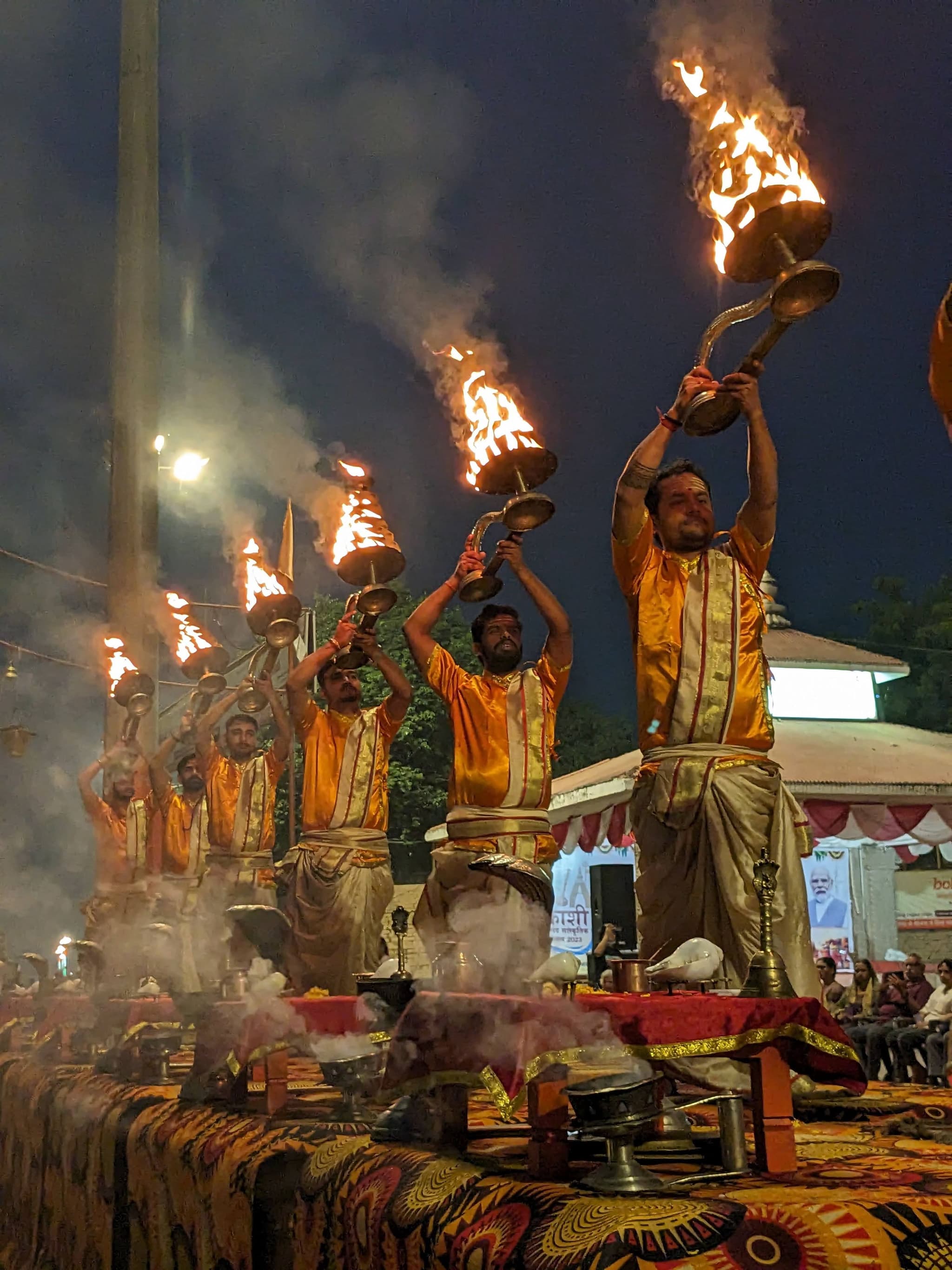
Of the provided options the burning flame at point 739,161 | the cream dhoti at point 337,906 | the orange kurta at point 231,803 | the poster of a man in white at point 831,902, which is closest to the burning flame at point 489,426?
the burning flame at point 739,161

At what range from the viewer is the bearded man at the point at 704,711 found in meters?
3.60

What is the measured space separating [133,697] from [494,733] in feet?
17.1

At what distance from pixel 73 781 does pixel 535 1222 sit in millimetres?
30753

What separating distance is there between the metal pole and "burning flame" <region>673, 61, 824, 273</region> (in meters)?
8.60

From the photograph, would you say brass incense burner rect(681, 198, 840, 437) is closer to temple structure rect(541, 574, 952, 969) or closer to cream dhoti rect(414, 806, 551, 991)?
cream dhoti rect(414, 806, 551, 991)

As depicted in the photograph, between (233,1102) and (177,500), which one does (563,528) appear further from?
(233,1102)

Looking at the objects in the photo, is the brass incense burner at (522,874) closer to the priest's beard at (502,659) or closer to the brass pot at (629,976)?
the brass pot at (629,976)

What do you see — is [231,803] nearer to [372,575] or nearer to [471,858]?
[372,575]

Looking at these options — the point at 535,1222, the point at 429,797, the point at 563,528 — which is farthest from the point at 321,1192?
the point at 563,528

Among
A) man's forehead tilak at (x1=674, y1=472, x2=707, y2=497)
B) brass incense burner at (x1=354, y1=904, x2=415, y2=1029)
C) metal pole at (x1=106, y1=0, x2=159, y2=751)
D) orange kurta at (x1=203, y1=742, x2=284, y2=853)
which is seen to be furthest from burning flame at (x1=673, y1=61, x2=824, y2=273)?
metal pole at (x1=106, y1=0, x2=159, y2=751)

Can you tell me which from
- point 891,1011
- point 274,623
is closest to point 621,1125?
point 274,623

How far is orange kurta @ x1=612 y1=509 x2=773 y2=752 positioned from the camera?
385 cm

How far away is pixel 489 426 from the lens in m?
5.02

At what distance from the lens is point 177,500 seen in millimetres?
13367
